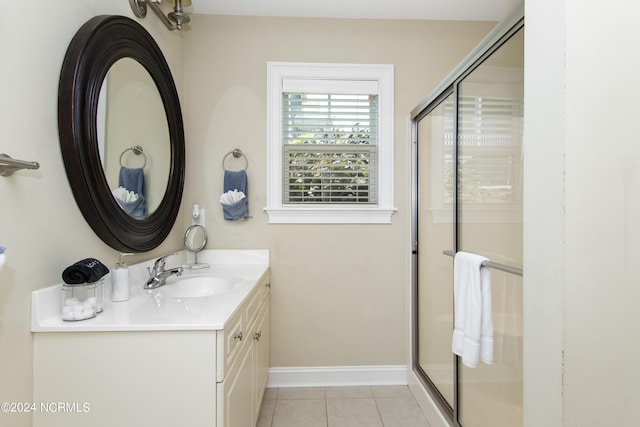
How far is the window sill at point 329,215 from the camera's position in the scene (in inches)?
87.9

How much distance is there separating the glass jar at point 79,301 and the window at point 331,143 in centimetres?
124

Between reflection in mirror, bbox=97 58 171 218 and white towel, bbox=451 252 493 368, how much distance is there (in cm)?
155

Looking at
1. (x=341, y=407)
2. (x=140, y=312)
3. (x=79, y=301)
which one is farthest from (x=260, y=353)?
(x=79, y=301)

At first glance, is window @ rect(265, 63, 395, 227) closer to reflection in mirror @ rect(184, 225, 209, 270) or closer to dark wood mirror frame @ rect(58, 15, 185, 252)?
reflection in mirror @ rect(184, 225, 209, 270)

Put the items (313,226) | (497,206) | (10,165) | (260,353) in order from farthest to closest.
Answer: (313,226) → (260,353) → (497,206) → (10,165)

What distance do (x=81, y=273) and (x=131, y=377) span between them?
1.28 feet

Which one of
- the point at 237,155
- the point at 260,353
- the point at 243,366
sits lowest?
the point at 260,353

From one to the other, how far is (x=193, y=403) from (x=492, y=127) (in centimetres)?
159

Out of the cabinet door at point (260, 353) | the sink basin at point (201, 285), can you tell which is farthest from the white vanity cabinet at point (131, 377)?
the sink basin at point (201, 285)

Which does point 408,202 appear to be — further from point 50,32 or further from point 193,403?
point 50,32

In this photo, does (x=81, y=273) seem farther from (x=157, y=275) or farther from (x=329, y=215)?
(x=329, y=215)

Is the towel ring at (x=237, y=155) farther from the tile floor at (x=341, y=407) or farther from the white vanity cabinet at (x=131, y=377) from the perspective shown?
the tile floor at (x=341, y=407)

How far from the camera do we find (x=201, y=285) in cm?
180

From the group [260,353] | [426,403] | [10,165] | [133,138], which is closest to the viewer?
[10,165]
